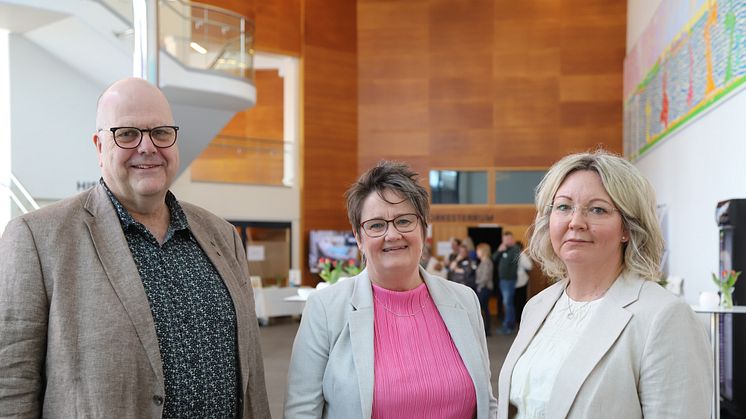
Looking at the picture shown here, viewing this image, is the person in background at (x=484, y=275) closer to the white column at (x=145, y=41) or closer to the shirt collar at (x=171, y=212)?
the white column at (x=145, y=41)

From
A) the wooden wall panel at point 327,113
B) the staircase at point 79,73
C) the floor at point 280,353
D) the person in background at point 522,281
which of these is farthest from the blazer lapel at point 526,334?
the wooden wall panel at point 327,113

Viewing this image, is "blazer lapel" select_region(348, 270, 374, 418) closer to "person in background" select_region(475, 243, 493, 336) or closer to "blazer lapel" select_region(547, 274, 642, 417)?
"blazer lapel" select_region(547, 274, 642, 417)

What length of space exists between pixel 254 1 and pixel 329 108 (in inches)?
120

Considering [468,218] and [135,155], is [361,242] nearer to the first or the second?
[135,155]

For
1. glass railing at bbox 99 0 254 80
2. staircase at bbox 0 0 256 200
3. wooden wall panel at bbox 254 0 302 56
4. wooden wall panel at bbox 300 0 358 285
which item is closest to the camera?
staircase at bbox 0 0 256 200

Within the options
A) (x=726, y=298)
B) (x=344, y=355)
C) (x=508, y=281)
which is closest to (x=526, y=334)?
(x=344, y=355)

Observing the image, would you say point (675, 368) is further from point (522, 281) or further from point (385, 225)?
point (522, 281)

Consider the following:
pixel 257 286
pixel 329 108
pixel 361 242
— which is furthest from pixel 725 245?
pixel 329 108

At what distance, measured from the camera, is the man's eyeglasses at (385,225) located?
2664 mm

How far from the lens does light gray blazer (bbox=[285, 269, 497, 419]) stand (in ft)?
8.46

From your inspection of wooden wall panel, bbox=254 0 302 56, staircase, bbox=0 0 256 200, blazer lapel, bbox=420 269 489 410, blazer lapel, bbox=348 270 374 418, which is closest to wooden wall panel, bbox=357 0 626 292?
wooden wall panel, bbox=254 0 302 56

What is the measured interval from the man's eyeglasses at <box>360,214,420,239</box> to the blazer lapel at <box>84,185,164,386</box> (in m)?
0.79

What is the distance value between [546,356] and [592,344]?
0.75 ft

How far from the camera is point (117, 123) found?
91.0 inches
